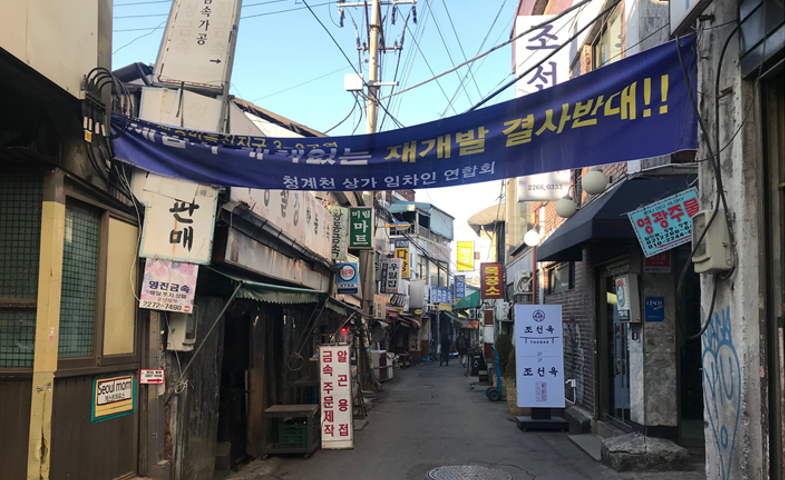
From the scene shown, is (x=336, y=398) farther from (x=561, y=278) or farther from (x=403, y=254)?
(x=403, y=254)

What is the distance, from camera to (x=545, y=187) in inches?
512

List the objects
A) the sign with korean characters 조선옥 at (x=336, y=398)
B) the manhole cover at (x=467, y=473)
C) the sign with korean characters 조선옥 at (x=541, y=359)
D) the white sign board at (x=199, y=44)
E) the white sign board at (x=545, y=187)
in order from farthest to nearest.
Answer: the white sign board at (x=545, y=187) → the sign with korean characters 조선옥 at (x=541, y=359) → the sign with korean characters 조선옥 at (x=336, y=398) → the manhole cover at (x=467, y=473) → the white sign board at (x=199, y=44)

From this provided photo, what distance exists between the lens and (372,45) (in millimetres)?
17812

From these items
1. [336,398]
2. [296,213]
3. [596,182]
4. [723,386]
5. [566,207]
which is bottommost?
[336,398]

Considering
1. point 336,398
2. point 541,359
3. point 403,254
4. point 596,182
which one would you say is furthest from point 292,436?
point 403,254

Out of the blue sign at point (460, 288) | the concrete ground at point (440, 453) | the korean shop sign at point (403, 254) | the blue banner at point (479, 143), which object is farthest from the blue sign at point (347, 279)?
the blue sign at point (460, 288)

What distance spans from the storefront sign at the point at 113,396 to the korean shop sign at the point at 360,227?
417 inches

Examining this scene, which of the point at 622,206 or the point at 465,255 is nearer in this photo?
the point at 622,206

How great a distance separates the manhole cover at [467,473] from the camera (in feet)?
28.2

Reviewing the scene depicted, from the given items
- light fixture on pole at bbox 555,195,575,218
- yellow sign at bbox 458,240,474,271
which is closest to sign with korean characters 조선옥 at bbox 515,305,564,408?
light fixture on pole at bbox 555,195,575,218

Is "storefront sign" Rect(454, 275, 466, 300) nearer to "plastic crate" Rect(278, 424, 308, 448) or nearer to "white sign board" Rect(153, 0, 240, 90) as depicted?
"plastic crate" Rect(278, 424, 308, 448)

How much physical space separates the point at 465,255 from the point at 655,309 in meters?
31.2

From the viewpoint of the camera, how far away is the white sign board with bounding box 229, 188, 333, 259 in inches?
344

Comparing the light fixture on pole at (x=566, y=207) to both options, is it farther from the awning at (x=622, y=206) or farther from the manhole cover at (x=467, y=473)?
the manhole cover at (x=467, y=473)
